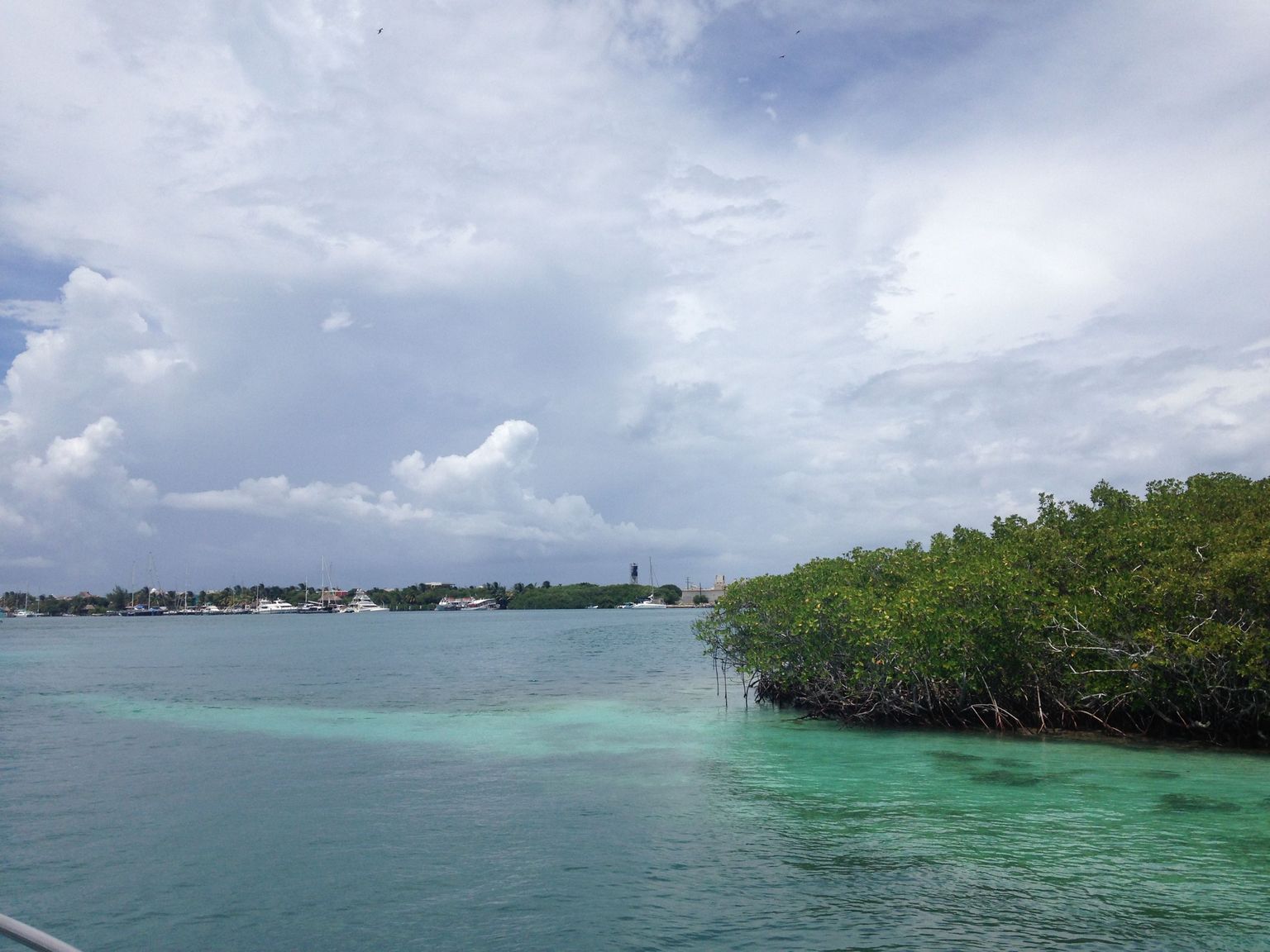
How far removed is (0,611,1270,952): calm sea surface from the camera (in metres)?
10.7

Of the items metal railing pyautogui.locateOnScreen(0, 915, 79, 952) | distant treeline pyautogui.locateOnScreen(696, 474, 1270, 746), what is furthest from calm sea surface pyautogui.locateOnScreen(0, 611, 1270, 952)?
metal railing pyautogui.locateOnScreen(0, 915, 79, 952)

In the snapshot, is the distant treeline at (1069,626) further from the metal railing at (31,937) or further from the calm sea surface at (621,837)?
the metal railing at (31,937)

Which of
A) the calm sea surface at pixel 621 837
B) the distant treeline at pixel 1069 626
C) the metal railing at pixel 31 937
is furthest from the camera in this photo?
the distant treeline at pixel 1069 626

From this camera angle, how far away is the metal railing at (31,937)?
3.06 m

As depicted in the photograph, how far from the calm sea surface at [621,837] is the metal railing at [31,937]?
25.9 feet

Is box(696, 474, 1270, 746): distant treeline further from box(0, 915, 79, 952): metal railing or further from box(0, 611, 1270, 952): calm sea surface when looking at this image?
box(0, 915, 79, 952): metal railing

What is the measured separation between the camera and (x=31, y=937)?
315cm

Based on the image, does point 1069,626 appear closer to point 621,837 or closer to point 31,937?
point 621,837

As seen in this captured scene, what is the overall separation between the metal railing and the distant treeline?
19103 mm

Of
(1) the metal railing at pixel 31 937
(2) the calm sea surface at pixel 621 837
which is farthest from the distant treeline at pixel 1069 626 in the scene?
(1) the metal railing at pixel 31 937

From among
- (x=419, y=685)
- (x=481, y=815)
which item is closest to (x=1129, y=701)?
(x=481, y=815)

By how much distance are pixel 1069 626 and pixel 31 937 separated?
2112 centimetres

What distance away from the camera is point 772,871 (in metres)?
12.6

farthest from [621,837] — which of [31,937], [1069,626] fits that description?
[31,937]
